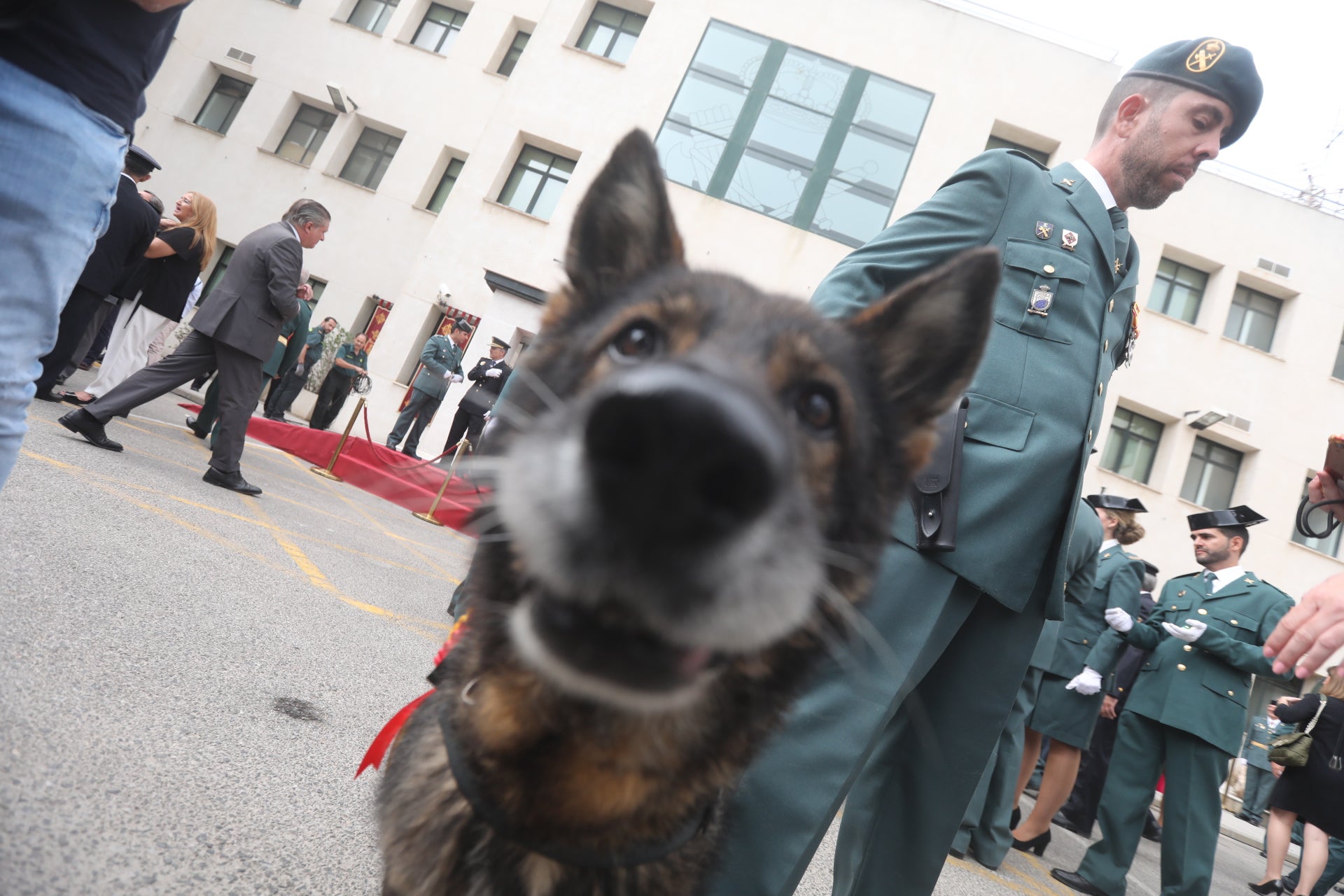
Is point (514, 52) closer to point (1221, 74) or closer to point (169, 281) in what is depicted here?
point (169, 281)

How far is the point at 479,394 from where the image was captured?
1024 centimetres

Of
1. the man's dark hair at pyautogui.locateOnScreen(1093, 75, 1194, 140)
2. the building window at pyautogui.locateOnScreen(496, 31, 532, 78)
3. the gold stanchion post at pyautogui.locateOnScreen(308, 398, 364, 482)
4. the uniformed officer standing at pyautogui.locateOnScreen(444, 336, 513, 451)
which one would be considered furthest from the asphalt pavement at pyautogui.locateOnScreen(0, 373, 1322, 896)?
the building window at pyautogui.locateOnScreen(496, 31, 532, 78)

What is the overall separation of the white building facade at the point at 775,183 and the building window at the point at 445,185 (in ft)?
0.18

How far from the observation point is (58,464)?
4531mm

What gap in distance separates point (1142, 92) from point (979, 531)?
1.78 m

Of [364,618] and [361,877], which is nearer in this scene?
[361,877]

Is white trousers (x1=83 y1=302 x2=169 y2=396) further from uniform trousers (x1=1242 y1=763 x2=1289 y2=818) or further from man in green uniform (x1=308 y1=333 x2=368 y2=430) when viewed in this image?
uniform trousers (x1=1242 y1=763 x2=1289 y2=818)

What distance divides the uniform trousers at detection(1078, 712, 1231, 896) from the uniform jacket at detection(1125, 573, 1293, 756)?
0.12 metres

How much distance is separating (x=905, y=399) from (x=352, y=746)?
98.2 inches

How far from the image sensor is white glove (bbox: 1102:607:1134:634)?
5.61 meters

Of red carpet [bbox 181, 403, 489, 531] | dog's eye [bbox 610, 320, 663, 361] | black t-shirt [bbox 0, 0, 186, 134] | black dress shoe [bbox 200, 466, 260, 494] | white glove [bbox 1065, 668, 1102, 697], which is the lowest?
black dress shoe [bbox 200, 466, 260, 494]

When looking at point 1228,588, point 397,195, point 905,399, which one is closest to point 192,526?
point 905,399

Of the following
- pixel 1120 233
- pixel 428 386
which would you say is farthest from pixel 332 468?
pixel 1120 233

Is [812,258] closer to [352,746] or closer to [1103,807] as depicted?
[1103,807]
